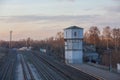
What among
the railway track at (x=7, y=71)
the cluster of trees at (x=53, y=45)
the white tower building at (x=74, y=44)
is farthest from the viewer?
the cluster of trees at (x=53, y=45)

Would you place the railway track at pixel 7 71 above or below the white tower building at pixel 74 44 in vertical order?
below

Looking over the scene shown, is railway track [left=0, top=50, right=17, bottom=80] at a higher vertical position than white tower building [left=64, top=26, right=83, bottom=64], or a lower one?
lower

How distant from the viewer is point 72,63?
55.2 metres

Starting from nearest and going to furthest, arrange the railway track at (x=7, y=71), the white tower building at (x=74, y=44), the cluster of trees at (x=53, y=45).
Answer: the railway track at (x=7, y=71) → the white tower building at (x=74, y=44) → the cluster of trees at (x=53, y=45)

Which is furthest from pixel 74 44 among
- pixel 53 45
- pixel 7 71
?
pixel 53 45

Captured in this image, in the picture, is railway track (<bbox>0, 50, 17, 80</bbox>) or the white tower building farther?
the white tower building

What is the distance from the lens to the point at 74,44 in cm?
5597

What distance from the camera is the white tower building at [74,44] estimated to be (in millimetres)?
55531

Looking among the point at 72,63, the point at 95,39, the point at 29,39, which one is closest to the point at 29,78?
the point at 72,63

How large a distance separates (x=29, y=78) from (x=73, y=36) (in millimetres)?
21124

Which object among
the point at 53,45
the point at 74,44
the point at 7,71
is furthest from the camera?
the point at 53,45

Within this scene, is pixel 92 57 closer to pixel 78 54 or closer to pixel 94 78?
pixel 78 54

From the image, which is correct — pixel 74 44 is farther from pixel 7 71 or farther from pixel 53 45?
pixel 53 45

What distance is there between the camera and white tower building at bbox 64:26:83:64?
5553cm
